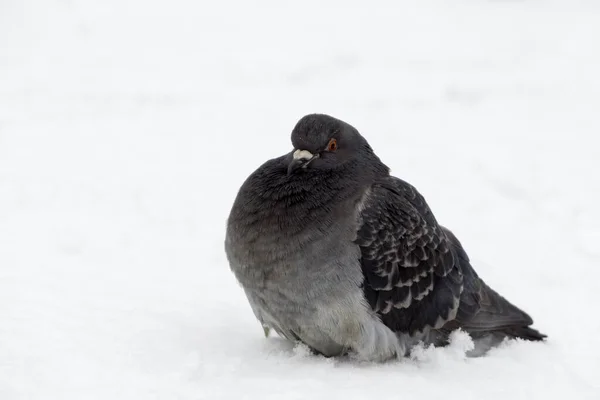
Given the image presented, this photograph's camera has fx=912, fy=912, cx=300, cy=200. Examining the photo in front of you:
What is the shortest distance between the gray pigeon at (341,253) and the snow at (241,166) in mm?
208

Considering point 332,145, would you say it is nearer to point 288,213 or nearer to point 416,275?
point 288,213

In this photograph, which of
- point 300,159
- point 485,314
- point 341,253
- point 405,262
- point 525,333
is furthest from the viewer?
point 525,333

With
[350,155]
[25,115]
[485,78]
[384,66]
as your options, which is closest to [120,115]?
[25,115]

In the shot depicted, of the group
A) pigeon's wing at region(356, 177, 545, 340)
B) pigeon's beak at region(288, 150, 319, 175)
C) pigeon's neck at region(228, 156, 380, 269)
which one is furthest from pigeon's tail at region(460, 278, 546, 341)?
pigeon's beak at region(288, 150, 319, 175)

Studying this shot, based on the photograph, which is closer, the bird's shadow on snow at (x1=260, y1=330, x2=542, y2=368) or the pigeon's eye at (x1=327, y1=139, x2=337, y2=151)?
the bird's shadow on snow at (x1=260, y1=330, x2=542, y2=368)

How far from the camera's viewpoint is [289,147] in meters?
12.0

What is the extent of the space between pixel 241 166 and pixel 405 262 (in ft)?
17.0

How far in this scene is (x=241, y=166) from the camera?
11.1 meters

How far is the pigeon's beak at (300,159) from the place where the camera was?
610 cm

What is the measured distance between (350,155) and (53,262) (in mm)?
2909

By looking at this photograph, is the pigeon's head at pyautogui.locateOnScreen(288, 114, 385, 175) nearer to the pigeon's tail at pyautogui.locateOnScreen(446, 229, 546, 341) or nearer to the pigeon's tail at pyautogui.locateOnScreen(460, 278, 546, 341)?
the pigeon's tail at pyautogui.locateOnScreen(446, 229, 546, 341)

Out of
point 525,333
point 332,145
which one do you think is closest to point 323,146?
point 332,145

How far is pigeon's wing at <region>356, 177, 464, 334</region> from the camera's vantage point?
238 inches

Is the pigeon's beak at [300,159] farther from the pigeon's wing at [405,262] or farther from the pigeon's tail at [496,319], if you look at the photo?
the pigeon's tail at [496,319]
